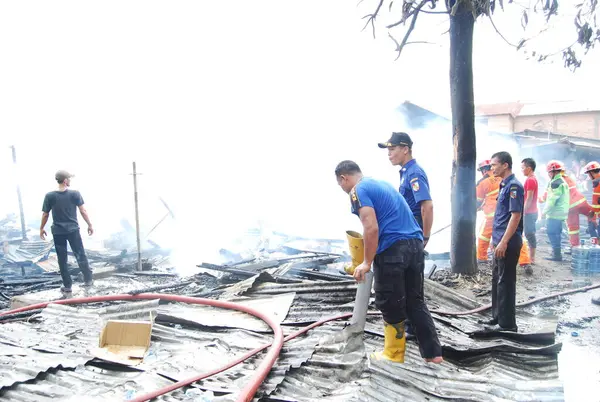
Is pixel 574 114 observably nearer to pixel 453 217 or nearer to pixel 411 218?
pixel 453 217

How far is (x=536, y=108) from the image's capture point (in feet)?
93.1

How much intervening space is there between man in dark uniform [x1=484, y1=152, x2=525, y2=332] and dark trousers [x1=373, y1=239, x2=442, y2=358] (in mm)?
1321

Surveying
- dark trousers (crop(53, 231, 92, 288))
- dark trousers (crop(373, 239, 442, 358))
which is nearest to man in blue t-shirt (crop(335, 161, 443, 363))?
dark trousers (crop(373, 239, 442, 358))

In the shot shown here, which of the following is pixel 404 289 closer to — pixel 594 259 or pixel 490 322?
pixel 490 322

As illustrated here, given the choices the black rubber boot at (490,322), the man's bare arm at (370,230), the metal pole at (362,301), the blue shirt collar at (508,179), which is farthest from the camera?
the black rubber boot at (490,322)

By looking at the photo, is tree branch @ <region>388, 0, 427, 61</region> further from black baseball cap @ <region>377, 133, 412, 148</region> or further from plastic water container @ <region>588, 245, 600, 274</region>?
plastic water container @ <region>588, 245, 600, 274</region>

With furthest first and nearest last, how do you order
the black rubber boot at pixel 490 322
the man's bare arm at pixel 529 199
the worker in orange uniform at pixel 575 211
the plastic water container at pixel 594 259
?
the worker in orange uniform at pixel 575 211
the man's bare arm at pixel 529 199
the plastic water container at pixel 594 259
the black rubber boot at pixel 490 322

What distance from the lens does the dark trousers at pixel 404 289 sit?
121 inches

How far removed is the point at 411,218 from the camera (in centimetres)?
321

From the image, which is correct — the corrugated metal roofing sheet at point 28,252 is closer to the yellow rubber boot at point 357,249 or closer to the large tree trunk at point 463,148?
the yellow rubber boot at point 357,249

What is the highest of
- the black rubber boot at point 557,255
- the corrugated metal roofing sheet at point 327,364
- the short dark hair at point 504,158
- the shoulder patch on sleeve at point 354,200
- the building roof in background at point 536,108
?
the building roof in background at point 536,108

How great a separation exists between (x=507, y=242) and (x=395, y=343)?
1.69 meters

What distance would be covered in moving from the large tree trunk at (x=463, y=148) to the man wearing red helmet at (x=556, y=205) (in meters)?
2.79

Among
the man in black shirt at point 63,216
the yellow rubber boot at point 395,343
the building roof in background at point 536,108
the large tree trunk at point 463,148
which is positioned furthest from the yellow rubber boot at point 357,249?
the building roof in background at point 536,108
